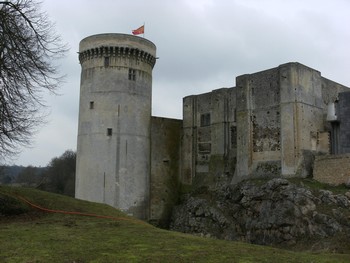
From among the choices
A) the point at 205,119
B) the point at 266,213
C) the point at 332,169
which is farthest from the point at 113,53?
the point at 332,169

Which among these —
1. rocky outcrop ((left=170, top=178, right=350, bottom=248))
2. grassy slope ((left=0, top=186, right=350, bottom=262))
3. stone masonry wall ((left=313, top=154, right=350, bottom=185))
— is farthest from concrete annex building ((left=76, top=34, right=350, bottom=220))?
grassy slope ((left=0, top=186, right=350, bottom=262))

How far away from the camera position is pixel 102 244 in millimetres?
11672

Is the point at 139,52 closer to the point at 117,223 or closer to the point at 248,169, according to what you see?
the point at 248,169

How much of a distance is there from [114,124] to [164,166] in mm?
5668

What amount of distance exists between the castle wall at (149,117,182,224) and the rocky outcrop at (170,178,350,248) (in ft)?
5.90

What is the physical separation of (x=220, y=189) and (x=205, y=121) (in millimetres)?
6031

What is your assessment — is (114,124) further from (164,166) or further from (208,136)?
(208,136)

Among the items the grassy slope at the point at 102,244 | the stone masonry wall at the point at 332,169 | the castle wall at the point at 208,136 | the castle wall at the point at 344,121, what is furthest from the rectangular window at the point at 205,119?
the grassy slope at the point at 102,244

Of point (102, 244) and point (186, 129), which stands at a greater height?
point (186, 129)

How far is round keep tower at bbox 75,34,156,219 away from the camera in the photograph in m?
32.8

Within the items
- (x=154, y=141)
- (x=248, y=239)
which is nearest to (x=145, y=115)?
(x=154, y=141)

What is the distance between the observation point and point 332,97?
3253cm

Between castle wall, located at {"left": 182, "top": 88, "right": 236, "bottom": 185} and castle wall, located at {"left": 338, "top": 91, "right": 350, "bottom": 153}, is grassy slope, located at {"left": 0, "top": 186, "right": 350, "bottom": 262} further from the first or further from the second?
castle wall, located at {"left": 338, "top": 91, "right": 350, "bottom": 153}

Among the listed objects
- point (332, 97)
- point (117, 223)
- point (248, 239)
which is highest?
point (332, 97)
